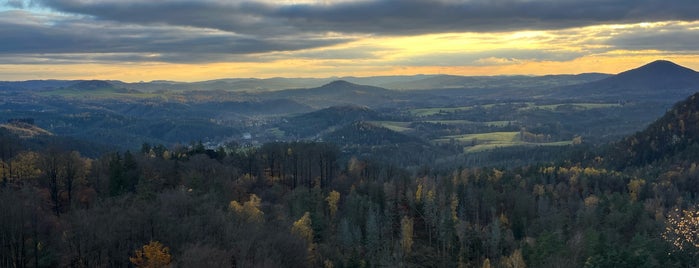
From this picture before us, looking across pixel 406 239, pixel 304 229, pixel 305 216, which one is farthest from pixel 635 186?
pixel 304 229

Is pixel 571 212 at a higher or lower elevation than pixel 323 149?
lower

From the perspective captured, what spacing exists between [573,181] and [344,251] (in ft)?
285

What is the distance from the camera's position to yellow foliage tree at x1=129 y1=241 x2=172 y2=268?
43.1m

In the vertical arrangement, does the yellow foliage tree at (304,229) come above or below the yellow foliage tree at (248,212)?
below

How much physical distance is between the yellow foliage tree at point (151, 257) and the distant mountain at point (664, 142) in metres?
170

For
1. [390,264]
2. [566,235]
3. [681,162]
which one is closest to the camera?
[390,264]

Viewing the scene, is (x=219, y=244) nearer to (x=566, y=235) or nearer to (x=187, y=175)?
(x=187, y=175)

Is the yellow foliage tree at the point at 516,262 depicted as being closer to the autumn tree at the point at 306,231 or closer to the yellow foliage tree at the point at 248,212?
the autumn tree at the point at 306,231

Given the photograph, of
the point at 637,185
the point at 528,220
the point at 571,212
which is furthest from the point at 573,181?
the point at 528,220

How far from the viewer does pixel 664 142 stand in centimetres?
18912

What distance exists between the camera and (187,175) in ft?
278

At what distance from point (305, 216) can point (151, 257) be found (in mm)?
25824

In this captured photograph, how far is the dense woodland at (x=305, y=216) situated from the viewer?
4628 centimetres

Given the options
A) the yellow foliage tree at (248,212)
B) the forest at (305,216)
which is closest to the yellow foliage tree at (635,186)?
the forest at (305,216)
